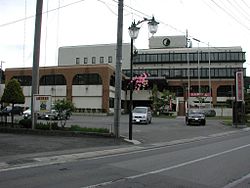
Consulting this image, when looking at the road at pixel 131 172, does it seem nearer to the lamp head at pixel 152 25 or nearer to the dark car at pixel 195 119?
the lamp head at pixel 152 25

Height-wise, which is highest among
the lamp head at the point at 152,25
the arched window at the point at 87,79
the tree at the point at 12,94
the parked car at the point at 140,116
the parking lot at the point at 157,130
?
the arched window at the point at 87,79

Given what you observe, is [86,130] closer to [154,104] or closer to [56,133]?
[56,133]

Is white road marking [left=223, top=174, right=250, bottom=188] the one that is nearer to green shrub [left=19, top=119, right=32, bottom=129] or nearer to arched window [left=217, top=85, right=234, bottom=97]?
green shrub [left=19, top=119, right=32, bottom=129]

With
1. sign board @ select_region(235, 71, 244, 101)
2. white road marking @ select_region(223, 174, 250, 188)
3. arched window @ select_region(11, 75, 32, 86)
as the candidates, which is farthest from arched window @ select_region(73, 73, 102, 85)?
white road marking @ select_region(223, 174, 250, 188)

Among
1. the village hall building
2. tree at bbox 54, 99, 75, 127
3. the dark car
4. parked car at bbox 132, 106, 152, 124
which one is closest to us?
tree at bbox 54, 99, 75, 127

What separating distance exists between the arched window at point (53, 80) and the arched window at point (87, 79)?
2.70m

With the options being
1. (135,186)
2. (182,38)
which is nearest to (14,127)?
(135,186)

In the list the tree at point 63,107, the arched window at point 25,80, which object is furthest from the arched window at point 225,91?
the tree at point 63,107

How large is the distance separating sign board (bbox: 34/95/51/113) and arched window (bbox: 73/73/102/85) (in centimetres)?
4582

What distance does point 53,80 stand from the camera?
251ft

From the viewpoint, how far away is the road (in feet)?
33.3

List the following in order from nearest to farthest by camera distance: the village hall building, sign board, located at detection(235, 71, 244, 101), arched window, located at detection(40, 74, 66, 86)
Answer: sign board, located at detection(235, 71, 244, 101) < arched window, located at detection(40, 74, 66, 86) < the village hall building

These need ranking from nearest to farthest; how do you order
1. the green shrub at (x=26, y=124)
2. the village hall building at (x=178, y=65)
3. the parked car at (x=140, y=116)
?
the green shrub at (x=26, y=124)
the parked car at (x=140, y=116)
the village hall building at (x=178, y=65)

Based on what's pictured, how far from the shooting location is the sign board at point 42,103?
26203 mm
